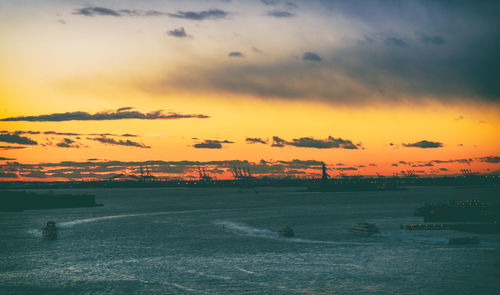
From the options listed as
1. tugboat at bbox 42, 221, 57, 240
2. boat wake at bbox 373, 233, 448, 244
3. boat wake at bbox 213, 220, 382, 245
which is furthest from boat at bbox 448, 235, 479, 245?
tugboat at bbox 42, 221, 57, 240

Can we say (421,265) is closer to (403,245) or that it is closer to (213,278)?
(403,245)

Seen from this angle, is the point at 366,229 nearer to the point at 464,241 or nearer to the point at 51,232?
the point at 464,241

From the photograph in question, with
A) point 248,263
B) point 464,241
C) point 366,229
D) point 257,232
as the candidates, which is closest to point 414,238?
point 366,229

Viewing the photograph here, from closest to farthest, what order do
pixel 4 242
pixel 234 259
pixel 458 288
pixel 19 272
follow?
pixel 458 288
pixel 19 272
pixel 234 259
pixel 4 242

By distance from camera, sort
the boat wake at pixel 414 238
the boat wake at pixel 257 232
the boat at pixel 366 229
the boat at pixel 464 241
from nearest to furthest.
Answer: the boat at pixel 464 241 → the boat wake at pixel 414 238 → the boat wake at pixel 257 232 → the boat at pixel 366 229

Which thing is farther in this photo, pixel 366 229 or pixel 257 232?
pixel 257 232

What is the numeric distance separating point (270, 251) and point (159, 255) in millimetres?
18295

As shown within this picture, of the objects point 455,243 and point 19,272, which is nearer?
point 19,272

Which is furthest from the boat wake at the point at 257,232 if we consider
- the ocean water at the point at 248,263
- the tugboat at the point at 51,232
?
the tugboat at the point at 51,232

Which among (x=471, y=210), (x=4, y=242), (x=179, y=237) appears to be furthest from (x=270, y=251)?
(x=471, y=210)

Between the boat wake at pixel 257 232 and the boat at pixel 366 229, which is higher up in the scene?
the boat at pixel 366 229

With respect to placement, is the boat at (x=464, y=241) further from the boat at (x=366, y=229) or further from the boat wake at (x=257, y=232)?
the boat at (x=366, y=229)

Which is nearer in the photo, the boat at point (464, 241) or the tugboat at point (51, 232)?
the boat at point (464, 241)

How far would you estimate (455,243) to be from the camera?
92.1 metres
